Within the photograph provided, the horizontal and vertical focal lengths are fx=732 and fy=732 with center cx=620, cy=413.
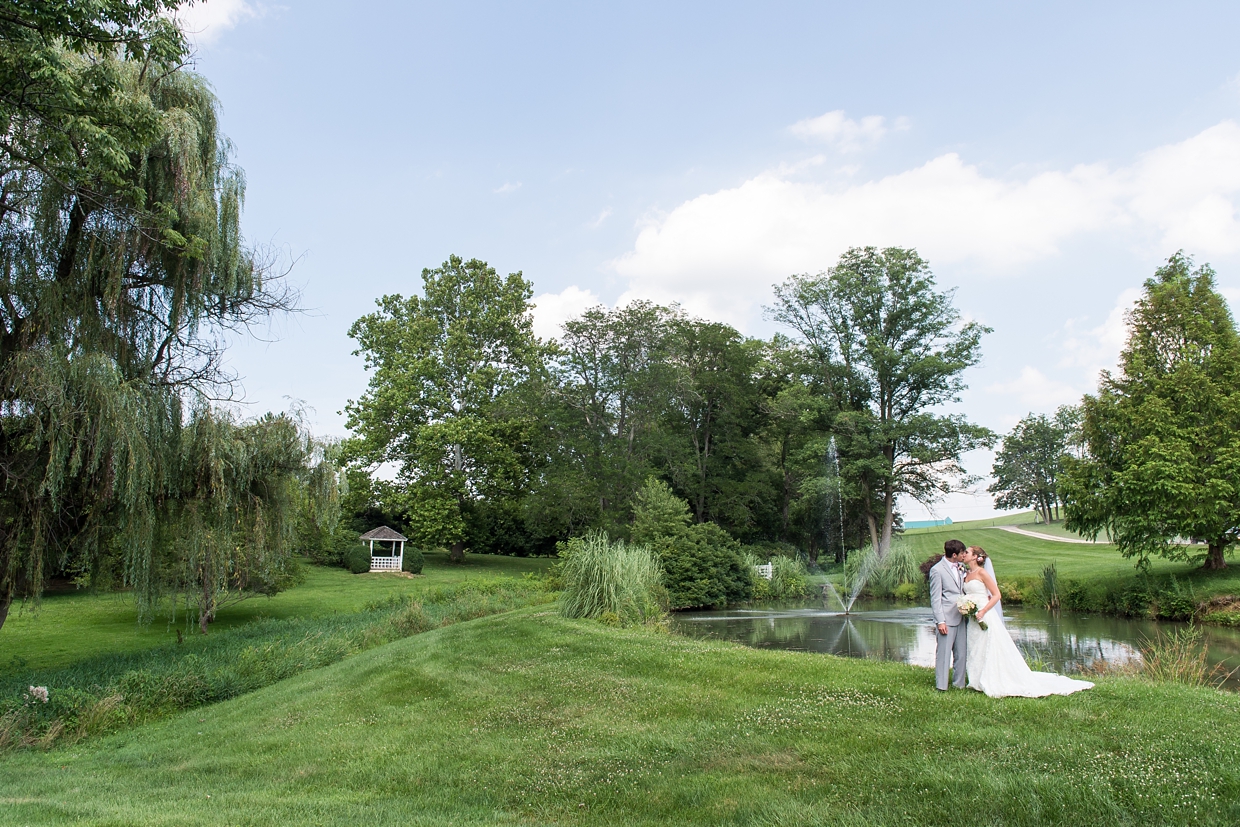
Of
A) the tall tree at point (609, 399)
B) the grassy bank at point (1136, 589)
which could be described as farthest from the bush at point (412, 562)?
the grassy bank at point (1136, 589)

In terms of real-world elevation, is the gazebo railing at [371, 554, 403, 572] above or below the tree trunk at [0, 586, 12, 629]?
below

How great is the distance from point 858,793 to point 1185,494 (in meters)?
19.2

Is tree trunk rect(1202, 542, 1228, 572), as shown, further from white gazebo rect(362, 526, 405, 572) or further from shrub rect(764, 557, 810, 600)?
white gazebo rect(362, 526, 405, 572)

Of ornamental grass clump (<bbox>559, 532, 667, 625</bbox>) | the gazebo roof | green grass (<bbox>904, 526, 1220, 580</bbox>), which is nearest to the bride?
ornamental grass clump (<bbox>559, 532, 667, 625</bbox>)

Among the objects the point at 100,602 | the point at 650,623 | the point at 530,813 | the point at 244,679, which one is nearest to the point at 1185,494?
the point at 650,623

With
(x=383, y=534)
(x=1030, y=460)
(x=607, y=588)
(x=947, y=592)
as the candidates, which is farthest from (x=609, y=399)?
(x=1030, y=460)

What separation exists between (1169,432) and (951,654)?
1798cm

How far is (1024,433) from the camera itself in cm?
7269

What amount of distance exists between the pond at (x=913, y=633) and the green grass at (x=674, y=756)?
524 cm

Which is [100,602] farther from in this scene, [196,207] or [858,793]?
[858,793]

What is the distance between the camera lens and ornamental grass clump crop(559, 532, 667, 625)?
1567 centimetres

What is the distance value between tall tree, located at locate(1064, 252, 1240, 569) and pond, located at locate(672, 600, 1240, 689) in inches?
130

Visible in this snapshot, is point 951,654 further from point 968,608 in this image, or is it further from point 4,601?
point 4,601

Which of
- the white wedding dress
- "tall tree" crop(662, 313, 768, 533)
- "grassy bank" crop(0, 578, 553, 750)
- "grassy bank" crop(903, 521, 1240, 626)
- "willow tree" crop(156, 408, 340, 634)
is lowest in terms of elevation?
"grassy bank" crop(0, 578, 553, 750)
